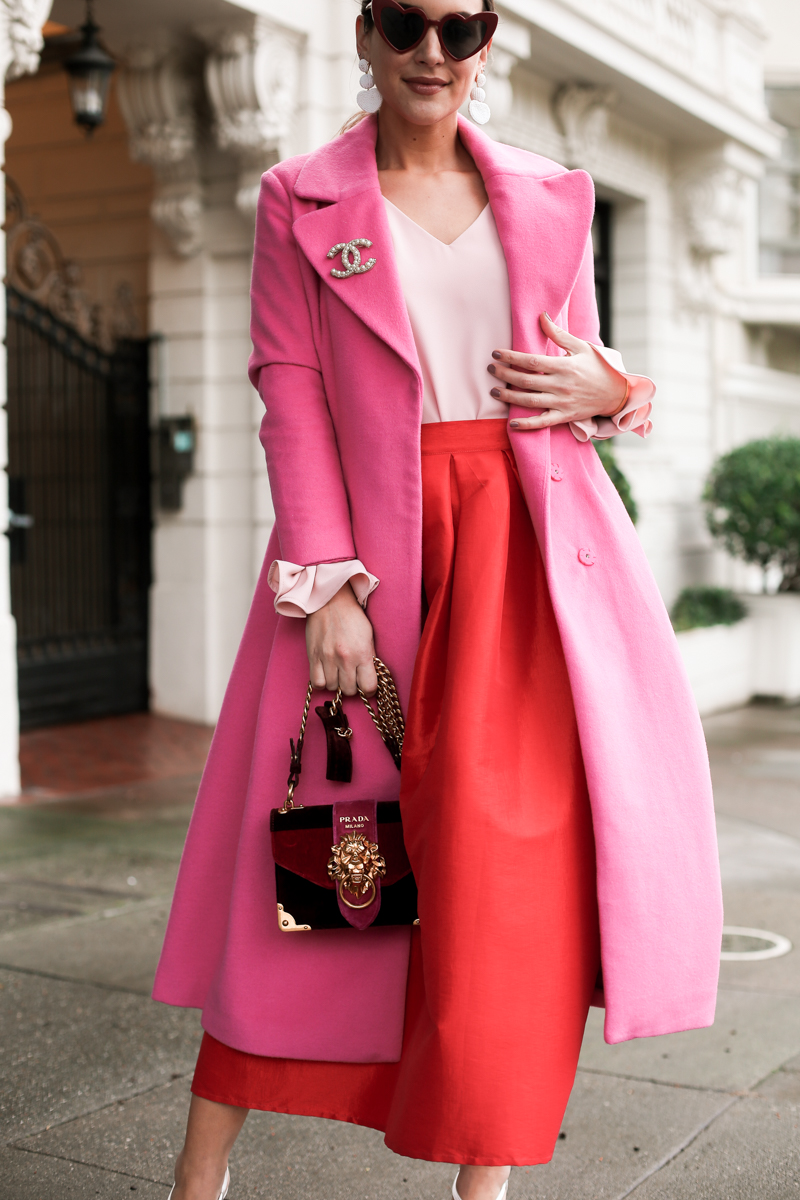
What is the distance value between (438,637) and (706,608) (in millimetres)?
9239

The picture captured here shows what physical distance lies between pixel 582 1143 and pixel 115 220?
27.0 feet

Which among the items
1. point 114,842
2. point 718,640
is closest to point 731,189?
point 718,640

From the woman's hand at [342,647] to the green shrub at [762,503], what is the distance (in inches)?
352

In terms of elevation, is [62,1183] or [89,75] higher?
[89,75]

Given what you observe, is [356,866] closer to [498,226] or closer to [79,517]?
[498,226]

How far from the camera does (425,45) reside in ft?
6.86

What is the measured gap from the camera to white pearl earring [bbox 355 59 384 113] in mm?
2234

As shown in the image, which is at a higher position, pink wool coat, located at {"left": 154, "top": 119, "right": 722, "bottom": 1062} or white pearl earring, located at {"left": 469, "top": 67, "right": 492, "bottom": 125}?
white pearl earring, located at {"left": 469, "top": 67, "right": 492, "bottom": 125}

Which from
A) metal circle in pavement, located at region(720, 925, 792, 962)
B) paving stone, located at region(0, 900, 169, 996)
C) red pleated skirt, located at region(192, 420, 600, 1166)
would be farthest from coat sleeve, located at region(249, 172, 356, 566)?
metal circle in pavement, located at region(720, 925, 792, 962)

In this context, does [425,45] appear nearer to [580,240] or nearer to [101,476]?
[580,240]

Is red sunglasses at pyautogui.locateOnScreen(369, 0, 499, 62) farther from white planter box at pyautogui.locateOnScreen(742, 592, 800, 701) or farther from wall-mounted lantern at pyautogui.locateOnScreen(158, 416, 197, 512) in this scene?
white planter box at pyautogui.locateOnScreen(742, 592, 800, 701)

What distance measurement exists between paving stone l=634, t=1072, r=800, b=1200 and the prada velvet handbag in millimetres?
962

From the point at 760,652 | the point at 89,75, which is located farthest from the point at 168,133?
the point at 760,652

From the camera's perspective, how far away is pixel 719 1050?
3395 millimetres
